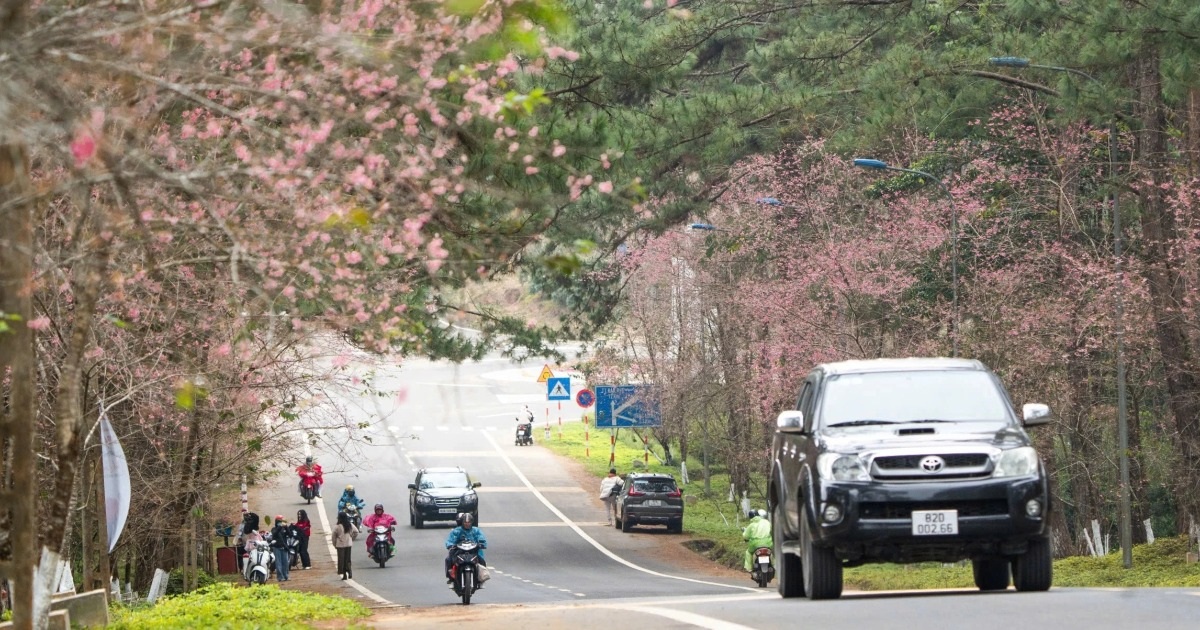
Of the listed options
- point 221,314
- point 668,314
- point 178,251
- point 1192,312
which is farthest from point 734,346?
point 178,251

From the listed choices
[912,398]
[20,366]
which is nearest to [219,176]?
[20,366]

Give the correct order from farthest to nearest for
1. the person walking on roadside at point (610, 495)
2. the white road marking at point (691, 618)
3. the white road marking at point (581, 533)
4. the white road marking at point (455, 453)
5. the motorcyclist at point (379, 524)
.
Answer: the white road marking at point (455, 453) → the person walking on roadside at point (610, 495) → the motorcyclist at point (379, 524) → the white road marking at point (581, 533) → the white road marking at point (691, 618)

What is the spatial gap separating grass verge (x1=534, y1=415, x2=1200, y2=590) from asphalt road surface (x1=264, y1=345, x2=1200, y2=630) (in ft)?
4.54

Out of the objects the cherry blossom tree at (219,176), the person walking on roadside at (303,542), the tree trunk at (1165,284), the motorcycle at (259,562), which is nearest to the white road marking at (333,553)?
the person walking on roadside at (303,542)

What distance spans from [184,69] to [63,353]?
11108 mm

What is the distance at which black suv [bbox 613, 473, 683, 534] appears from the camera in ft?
165

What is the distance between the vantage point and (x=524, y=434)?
248ft

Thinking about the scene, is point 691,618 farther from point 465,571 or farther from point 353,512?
point 353,512

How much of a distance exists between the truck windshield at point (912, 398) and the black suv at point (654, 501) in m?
36.4

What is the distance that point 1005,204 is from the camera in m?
37.9

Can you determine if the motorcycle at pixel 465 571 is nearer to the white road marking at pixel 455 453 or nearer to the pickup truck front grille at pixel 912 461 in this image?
the pickup truck front grille at pixel 912 461

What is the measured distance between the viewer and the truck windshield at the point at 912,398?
13.5m

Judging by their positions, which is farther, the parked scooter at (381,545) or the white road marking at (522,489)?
→ the white road marking at (522,489)

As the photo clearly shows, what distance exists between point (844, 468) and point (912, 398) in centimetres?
114
